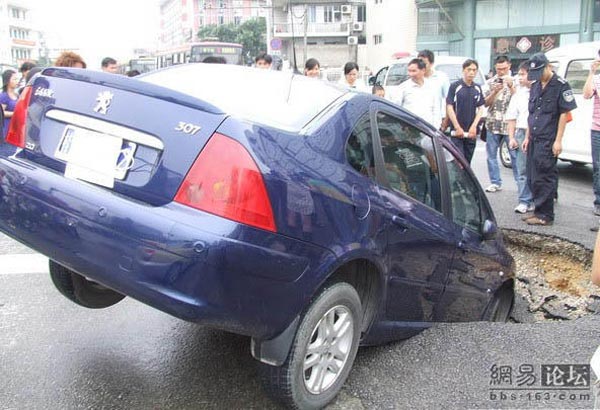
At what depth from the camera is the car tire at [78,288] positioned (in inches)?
129

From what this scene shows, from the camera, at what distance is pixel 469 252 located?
3682 millimetres

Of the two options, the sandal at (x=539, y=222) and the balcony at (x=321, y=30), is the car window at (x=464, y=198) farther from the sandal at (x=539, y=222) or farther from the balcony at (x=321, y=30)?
the balcony at (x=321, y=30)

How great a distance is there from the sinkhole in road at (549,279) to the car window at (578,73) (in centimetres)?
393

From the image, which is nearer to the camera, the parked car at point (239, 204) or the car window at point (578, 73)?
the parked car at point (239, 204)

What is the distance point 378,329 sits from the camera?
9.85 feet

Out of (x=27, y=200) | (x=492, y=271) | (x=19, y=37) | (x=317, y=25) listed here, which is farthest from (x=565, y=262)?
(x=19, y=37)

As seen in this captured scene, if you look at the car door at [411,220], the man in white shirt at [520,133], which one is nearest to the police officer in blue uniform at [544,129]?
the man in white shirt at [520,133]

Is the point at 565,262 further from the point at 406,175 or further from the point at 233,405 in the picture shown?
the point at 233,405

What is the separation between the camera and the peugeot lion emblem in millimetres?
2477

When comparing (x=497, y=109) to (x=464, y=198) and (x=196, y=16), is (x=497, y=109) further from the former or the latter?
(x=196, y=16)

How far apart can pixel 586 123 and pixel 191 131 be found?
799 centimetres

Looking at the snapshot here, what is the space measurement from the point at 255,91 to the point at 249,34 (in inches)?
3333

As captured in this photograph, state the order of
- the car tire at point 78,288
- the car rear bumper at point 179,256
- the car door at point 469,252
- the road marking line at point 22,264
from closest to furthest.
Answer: the car rear bumper at point 179,256 → the car tire at point 78,288 → the car door at point 469,252 → the road marking line at point 22,264

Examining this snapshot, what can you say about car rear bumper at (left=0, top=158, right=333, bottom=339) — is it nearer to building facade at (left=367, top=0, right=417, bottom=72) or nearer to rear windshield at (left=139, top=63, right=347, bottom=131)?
rear windshield at (left=139, top=63, right=347, bottom=131)
